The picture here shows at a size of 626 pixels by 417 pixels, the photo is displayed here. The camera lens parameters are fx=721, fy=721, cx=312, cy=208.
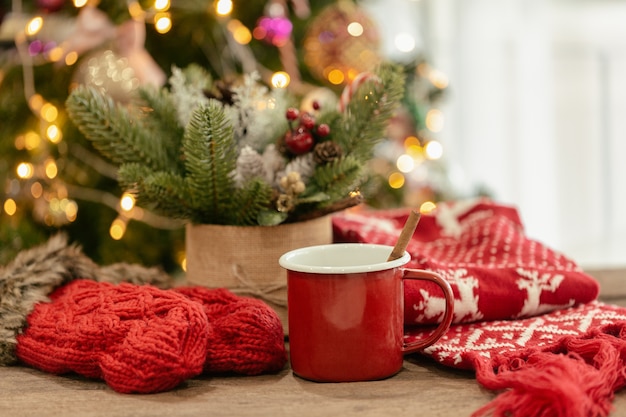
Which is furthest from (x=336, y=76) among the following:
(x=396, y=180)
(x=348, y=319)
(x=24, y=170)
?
(x=348, y=319)

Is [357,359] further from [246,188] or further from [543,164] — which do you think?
[543,164]

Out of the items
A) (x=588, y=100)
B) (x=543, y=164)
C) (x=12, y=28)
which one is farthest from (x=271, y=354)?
(x=588, y=100)

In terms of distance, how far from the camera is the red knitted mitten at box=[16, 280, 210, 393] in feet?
1.84

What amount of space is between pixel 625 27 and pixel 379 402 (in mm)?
1860

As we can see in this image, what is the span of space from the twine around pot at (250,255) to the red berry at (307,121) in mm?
95

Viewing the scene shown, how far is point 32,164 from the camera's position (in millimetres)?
1328

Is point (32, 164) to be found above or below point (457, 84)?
below

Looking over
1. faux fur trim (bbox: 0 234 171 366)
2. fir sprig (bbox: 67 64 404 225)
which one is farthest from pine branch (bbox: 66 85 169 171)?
faux fur trim (bbox: 0 234 171 366)

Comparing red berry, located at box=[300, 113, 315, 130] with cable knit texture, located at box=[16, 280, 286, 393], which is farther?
red berry, located at box=[300, 113, 315, 130]

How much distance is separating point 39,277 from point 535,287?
0.49 metres

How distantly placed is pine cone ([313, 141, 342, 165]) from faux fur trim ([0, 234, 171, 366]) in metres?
0.22

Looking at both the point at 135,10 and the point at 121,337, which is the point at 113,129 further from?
the point at 135,10

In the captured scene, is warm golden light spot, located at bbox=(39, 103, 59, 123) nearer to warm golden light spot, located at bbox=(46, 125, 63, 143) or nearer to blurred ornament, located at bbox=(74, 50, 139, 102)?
warm golden light spot, located at bbox=(46, 125, 63, 143)

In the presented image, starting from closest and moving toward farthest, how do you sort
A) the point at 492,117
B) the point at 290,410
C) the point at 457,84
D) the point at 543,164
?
1. the point at 290,410
2. the point at 543,164
3. the point at 492,117
4. the point at 457,84
